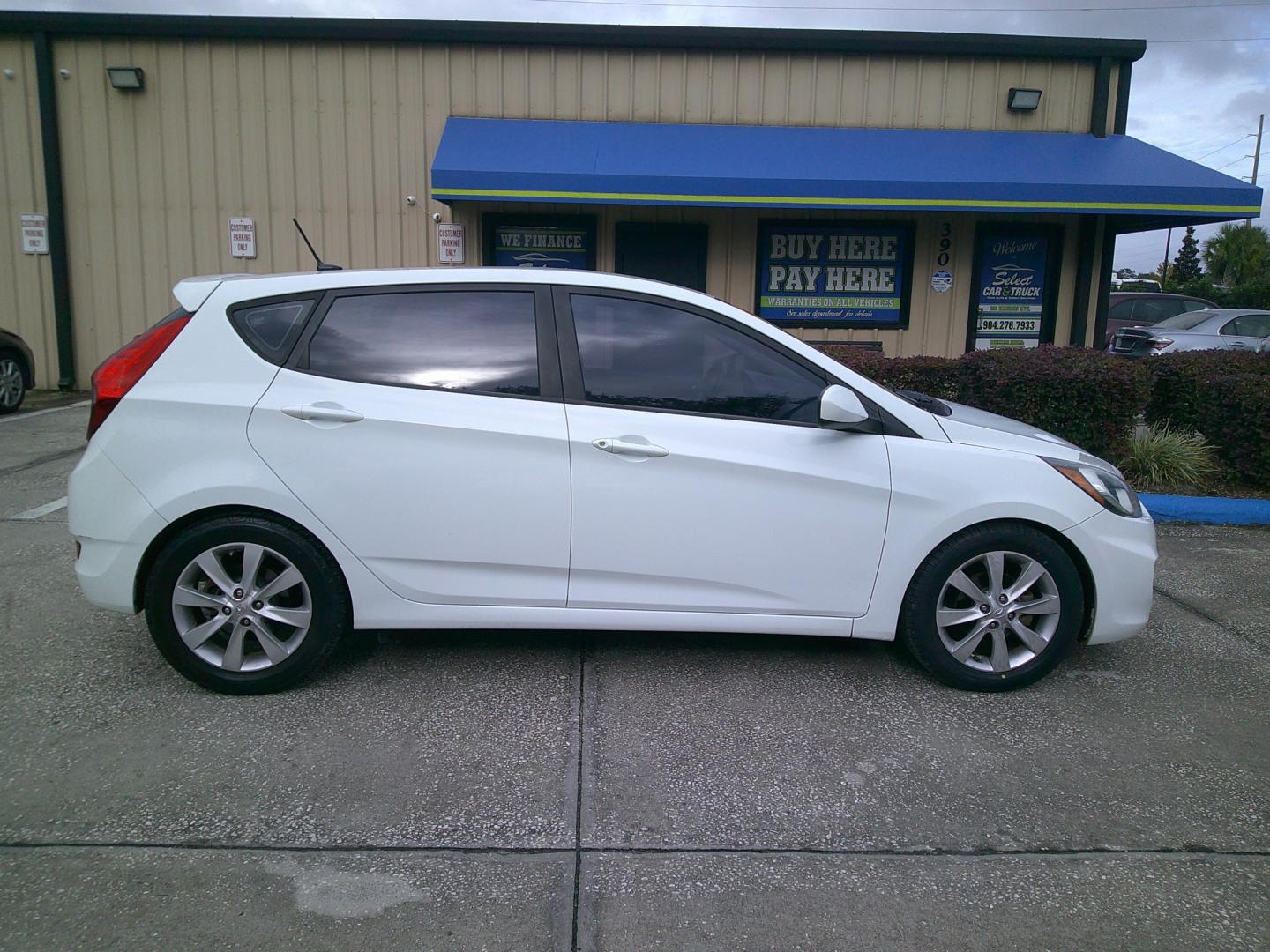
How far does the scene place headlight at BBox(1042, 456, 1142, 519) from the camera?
12.7 feet

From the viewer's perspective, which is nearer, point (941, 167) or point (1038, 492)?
point (1038, 492)

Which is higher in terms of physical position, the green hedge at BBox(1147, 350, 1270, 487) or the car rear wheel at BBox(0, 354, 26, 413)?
the green hedge at BBox(1147, 350, 1270, 487)

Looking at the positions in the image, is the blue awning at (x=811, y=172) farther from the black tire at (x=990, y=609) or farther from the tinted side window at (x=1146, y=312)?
the tinted side window at (x=1146, y=312)

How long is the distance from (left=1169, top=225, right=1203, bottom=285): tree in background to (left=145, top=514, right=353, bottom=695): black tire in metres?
65.1

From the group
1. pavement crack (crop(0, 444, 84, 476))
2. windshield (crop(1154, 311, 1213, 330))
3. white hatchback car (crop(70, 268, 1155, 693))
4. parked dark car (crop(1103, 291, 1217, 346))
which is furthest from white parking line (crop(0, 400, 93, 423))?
parked dark car (crop(1103, 291, 1217, 346))

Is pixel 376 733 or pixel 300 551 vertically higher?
pixel 300 551

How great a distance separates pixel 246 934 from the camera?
245 cm

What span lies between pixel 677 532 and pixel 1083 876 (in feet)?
5.85

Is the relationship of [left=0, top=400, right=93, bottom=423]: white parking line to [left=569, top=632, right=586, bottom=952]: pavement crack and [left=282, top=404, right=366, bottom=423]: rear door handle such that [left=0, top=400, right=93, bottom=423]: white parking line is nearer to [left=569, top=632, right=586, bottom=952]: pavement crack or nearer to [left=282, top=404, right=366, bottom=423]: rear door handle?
[left=282, top=404, right=366, bottom=423]: rear door handle

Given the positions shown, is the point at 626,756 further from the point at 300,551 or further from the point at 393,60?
the point at 393,60

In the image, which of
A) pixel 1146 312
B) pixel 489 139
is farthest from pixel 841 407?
pixel 1146 312

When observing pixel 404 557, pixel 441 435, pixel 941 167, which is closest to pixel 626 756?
pixel 404 557

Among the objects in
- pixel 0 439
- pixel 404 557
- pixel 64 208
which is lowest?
pixel 0 439

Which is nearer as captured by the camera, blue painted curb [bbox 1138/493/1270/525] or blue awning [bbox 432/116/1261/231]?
blue painted curb [bbox 1138/493/1270/525]
